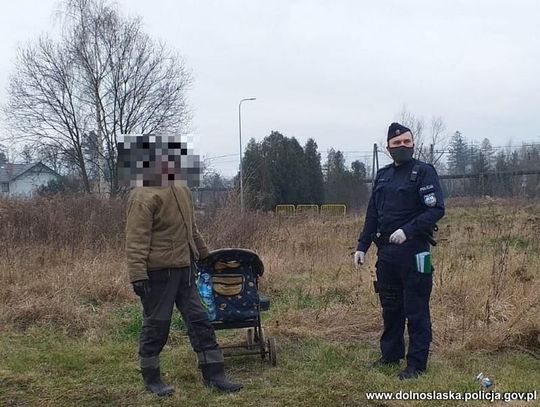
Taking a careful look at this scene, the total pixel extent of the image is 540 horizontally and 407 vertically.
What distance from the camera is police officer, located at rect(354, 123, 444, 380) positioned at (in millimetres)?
4469

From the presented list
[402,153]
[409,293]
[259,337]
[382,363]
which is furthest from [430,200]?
[259,337]

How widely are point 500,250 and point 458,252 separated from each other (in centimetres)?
142

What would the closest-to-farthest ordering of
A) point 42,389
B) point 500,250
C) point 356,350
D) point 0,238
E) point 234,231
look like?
point 42,389 < point 356,350 < point 500,250 < point 0,238 < point 234,231

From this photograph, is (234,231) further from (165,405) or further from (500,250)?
(165,405)

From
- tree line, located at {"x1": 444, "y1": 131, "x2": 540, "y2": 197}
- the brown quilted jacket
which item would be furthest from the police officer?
tree line, located at {"x1": 444, "y1": 131, "x2": 540, "y2": 197}

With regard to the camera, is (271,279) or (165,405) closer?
(165,405)

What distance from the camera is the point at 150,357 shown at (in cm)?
435

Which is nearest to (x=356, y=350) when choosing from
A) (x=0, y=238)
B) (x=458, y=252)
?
(x=458, y=252)

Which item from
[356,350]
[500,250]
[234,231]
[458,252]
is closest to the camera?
[356,350]

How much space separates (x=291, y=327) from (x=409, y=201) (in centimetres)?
227

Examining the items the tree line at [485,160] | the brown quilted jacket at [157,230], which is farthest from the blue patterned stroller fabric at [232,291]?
the tree line at [485,160]

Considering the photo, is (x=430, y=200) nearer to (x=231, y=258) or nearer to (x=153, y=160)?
(x=231, y=258)

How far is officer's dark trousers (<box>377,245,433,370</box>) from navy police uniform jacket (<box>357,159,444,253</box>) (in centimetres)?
14

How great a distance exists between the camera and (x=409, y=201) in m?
4.59
